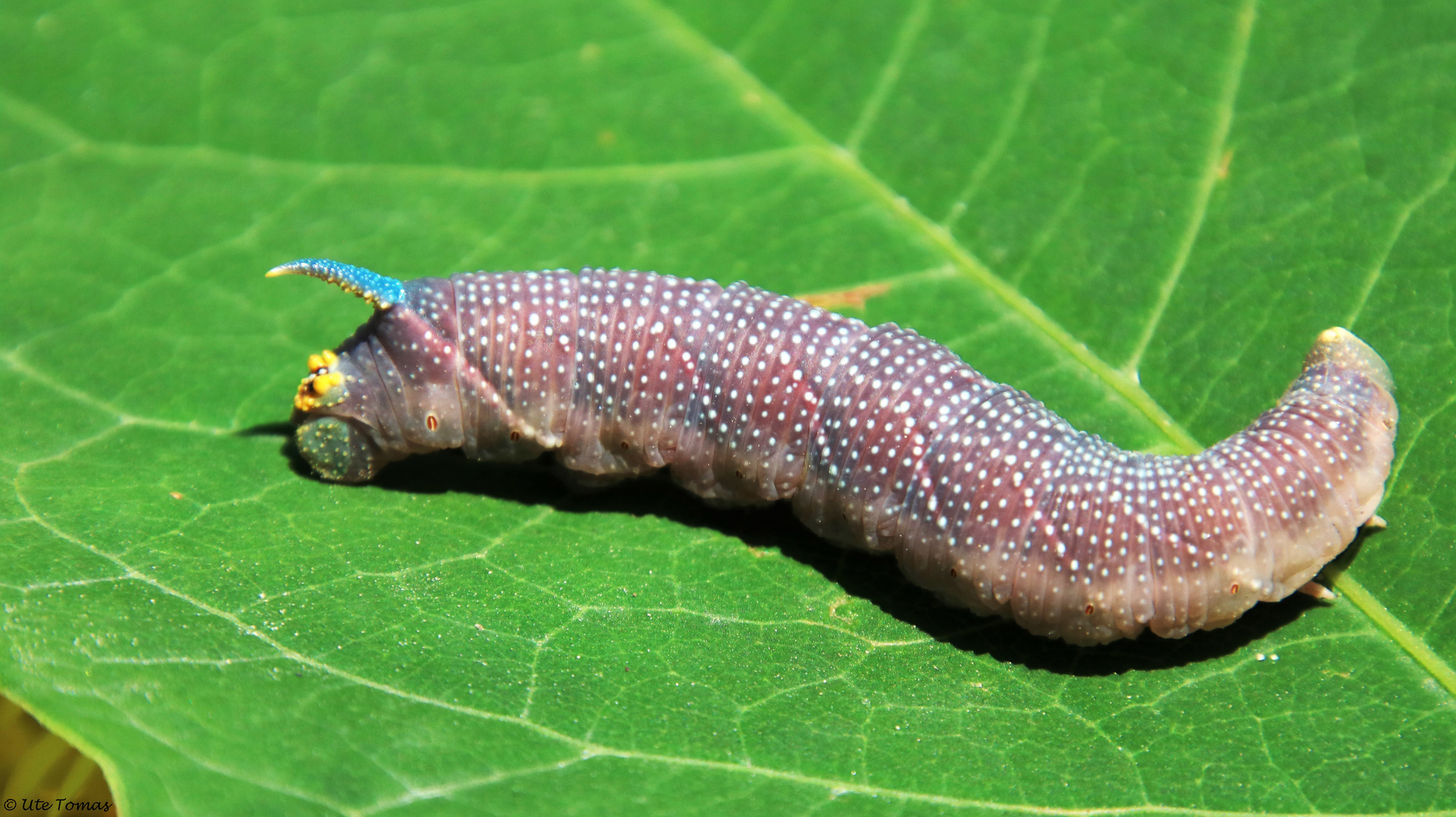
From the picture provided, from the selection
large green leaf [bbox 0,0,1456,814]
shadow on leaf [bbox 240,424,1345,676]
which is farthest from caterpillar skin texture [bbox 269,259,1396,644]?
large green leaf [bbox 0,0,1456,814]

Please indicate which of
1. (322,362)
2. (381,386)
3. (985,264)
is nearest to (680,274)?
(985,264)

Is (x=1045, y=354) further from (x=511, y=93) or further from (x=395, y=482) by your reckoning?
(x=511, y=93)

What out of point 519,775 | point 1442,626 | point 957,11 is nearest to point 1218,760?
point 1442,626

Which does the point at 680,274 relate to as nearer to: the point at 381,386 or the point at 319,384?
the point at 381,386

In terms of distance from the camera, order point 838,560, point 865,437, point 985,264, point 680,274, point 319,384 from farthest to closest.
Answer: point 680,274
point 985,264
point 319,384
point 838,560
point 865,437

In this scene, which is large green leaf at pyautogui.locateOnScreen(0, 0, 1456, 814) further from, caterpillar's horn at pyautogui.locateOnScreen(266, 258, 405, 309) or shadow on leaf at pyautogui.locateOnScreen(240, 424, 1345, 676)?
caterpillar's horn at pyautogui.locateOnScreen(266, 258, 405, 309)

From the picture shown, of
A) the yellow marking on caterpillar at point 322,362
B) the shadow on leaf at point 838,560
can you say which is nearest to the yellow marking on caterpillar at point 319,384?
the yellow marking on caterpillar at point 322,362
